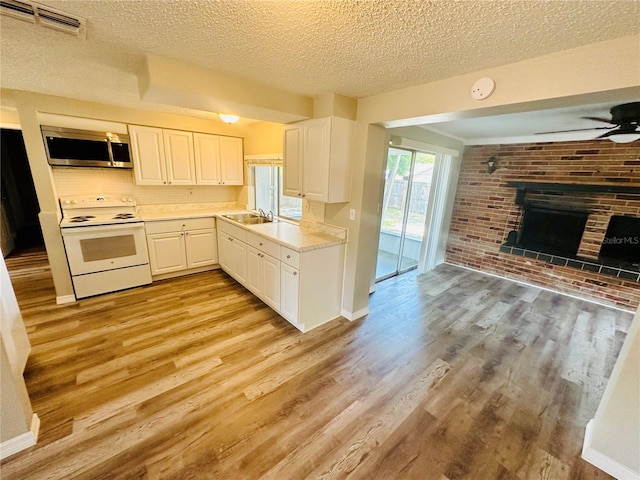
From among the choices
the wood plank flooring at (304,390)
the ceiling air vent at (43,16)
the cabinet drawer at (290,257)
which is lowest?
the wood plank flooring at (304,390)

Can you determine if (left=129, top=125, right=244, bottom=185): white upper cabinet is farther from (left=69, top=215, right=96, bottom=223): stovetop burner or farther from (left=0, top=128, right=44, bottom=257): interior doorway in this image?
(left=0, top=128, right=44, bottom=257): interior doorway

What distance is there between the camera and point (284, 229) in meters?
3.16

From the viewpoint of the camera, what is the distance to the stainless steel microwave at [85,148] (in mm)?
2920

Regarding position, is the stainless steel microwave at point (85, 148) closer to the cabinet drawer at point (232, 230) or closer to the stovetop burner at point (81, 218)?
the stovetop burner at point (81, 218)

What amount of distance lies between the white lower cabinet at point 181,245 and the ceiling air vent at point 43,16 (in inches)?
94.9

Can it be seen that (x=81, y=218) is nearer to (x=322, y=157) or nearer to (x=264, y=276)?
(x=264, y=276)

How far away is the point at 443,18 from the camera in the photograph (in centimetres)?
120

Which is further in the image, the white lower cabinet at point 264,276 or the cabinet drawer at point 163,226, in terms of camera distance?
the cabinet drawer at point 163,226

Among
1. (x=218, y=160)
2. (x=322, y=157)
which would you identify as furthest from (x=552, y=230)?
(x=218, y=160)

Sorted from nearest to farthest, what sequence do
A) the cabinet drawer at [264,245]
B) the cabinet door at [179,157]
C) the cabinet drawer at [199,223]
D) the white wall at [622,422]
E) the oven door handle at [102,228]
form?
1. the white wall at [622,422]
2. the cabinet drawer at [264,245]
3. the oven door handle at [102,228]
4. the cabinet door at [179,157]
5. the cabinet drawer at [199,223]

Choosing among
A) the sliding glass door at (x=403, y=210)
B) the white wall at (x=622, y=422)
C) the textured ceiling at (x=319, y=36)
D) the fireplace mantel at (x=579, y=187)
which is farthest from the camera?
the sliding glass door at (x=403, y=210)

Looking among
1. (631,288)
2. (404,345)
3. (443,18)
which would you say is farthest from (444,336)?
(631,288)

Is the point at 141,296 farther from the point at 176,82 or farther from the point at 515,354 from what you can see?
the point at 515,354

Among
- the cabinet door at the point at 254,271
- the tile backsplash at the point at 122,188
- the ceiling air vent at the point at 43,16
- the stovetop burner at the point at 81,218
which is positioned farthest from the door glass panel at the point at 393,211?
the stovetop burner at the point at 81,218
